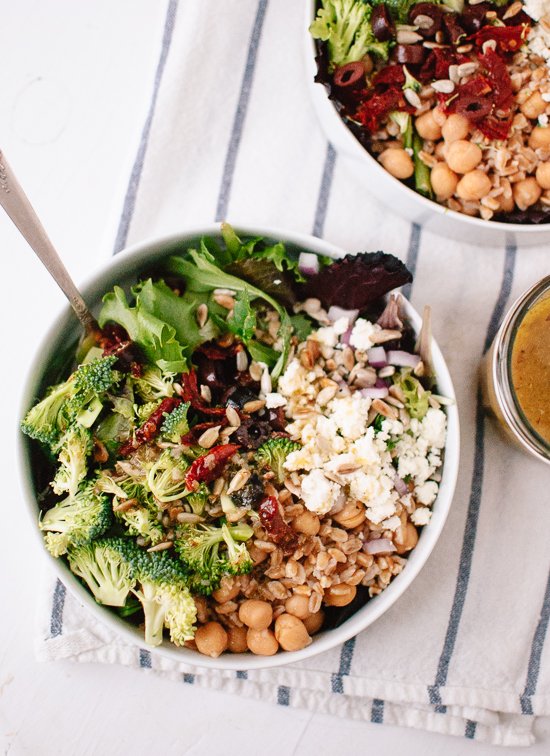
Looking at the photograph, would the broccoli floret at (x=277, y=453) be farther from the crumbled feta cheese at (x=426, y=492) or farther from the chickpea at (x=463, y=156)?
the chickpea at (x=463, y=156)

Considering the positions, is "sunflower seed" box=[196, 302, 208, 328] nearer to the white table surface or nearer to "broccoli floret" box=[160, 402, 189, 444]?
"broccoli floret" box=[160, 402, 189, 444]

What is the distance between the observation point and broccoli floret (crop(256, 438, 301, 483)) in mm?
1444

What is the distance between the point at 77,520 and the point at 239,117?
1.00 metres

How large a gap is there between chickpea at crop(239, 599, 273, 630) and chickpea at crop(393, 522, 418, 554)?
0.28 m

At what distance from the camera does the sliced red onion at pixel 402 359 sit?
1546 millimetres

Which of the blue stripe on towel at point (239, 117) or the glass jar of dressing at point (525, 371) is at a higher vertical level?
the blue stripe on towel at point (239, 117)

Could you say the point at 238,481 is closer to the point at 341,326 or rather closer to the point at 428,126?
the point at 341,326

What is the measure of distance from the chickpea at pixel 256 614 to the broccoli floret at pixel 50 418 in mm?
484

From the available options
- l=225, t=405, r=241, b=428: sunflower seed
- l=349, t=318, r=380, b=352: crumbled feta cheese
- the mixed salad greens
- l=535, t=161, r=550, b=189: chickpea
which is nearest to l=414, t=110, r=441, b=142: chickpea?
l=535, t=161, r=550, b=189: chickpea

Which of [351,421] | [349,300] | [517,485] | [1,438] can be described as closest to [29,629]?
[1,438]


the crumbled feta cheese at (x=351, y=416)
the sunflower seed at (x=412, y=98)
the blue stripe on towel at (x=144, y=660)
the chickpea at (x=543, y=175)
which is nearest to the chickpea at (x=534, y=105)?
the chickpea at (x=543, y=175)

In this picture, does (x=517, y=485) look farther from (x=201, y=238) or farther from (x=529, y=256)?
(x=201, y=238)

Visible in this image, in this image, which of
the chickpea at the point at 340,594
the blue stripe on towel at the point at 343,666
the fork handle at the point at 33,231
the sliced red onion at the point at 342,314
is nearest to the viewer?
the fork handle at the point at 33,231

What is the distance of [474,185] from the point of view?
159cm
